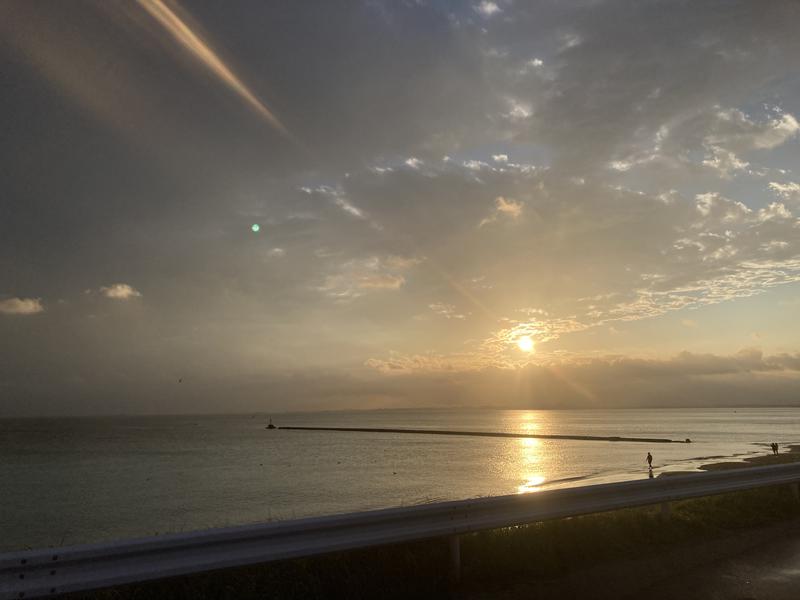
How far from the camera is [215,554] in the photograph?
532 centimetres

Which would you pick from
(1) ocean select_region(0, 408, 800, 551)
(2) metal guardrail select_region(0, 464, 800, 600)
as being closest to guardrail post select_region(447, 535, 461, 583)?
(2) metal guardrail select_region(0, 464, 800, 600)

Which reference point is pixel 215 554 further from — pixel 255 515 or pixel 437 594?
pixel 255 515

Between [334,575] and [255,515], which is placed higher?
[334,575]

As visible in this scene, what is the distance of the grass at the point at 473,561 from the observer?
5988 millimetres

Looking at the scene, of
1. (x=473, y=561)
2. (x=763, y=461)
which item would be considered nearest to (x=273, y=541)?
(x=473, y=561)

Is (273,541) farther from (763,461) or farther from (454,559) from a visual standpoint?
(763,461)

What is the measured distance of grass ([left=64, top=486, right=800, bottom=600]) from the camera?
5988 millimetres

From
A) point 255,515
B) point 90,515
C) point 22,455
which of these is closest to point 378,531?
point 255,515

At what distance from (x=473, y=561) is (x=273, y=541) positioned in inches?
115

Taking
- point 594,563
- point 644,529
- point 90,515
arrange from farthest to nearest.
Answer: point 90,515 → point 644,529 → point 594,563

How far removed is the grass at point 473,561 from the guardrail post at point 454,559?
9 cm

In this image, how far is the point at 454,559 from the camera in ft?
22.9

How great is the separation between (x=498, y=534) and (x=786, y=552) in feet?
Result: 13.6

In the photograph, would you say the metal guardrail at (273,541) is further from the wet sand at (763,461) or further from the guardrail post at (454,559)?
the wet sand at (763,461)
